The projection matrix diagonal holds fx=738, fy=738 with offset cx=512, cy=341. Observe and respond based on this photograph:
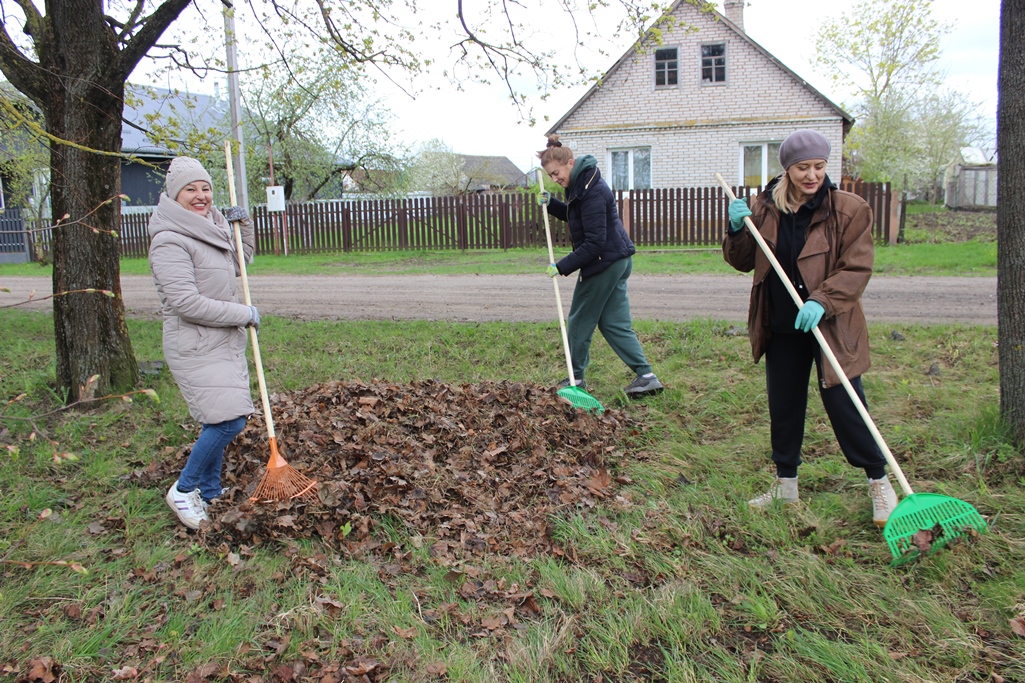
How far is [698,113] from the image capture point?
76.1 feet

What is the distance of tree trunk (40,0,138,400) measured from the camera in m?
5.75

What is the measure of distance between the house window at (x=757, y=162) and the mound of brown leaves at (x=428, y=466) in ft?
63.7

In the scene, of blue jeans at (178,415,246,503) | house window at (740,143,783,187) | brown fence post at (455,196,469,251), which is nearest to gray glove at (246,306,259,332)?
blue jeans at (178,415,246,503)

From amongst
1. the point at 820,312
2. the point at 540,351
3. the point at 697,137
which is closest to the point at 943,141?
the point at 697,137

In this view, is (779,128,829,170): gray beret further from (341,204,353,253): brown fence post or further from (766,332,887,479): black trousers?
(341,204,353,253): brown fence post

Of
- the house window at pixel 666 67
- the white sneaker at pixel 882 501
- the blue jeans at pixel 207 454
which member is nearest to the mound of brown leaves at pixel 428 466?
the blue jeans at pixel 207 454

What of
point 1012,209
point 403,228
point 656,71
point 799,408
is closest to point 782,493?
point 799,408

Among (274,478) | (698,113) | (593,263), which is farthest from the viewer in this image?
(698,113)

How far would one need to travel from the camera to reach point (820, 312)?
11.4 ft

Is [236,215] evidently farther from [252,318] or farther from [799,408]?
[799,408]

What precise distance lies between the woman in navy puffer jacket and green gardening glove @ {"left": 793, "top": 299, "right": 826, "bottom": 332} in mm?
2276

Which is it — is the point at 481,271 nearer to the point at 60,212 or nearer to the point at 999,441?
the point at 60,212

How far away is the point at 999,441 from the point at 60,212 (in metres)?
6.68

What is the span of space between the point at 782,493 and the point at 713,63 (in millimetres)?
21879
